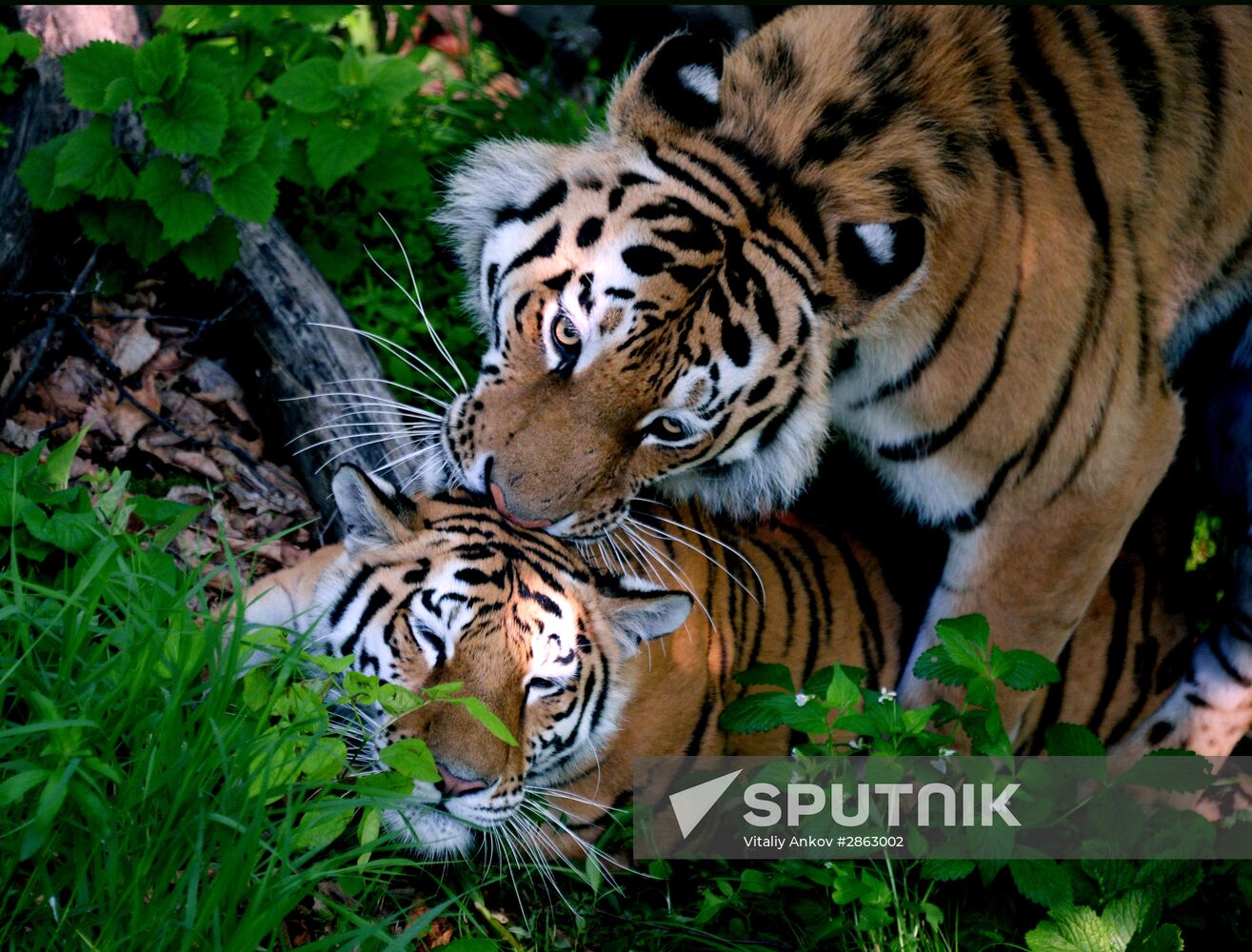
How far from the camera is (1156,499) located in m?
3.57

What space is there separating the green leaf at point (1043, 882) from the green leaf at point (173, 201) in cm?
248

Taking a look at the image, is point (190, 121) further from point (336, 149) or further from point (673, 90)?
point (673, 90)

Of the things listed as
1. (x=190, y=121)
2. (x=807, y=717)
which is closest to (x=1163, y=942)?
(x=807, y=717)

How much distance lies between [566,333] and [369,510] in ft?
1.91

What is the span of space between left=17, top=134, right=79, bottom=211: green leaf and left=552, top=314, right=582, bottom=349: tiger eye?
5.19 feet

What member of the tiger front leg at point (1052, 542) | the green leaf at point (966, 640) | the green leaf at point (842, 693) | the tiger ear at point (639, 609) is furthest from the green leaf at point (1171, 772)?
the tiger ear at point (639, 609)

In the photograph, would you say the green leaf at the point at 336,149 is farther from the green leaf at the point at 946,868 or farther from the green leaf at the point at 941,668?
the green leaf at the point at 946,868

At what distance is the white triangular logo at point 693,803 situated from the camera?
115 inches

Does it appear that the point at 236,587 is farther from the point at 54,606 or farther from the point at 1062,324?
the point at 1062,324

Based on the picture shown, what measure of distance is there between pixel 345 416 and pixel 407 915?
4.21 ft

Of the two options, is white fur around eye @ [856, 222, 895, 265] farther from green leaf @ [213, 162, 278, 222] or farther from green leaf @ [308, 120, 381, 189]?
green leaf @ [308, 120, 381, 189]

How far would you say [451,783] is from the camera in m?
2.44

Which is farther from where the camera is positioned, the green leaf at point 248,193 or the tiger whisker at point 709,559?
the green leaf at point 248,193

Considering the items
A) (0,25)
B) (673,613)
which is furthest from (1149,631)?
(0,25)
